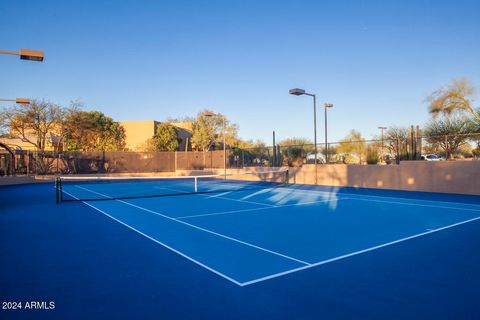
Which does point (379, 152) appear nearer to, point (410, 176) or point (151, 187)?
point (410, 176)

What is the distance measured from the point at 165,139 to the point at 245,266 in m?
38.5

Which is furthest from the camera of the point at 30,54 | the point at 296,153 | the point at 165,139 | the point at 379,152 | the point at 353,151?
the point at 165,139

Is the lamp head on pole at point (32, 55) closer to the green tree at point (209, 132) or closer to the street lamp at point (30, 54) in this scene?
the street lamp at point (30, 54)

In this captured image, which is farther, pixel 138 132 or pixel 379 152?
pixel 138 132

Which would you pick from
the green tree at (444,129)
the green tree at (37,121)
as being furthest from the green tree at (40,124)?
the green tree at (444,129)

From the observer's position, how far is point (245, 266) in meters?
5.19

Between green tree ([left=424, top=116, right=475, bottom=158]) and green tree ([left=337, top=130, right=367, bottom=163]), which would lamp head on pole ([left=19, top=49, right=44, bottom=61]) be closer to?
green tree ([left=337, top=130, right=367, bottom=163])

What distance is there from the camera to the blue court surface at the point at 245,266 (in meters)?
3.75

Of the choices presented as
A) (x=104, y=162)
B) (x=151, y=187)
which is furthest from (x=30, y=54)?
(x=104, y=162)

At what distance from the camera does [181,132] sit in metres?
48.2

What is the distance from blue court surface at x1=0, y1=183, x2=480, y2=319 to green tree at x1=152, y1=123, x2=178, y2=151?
1284 inches

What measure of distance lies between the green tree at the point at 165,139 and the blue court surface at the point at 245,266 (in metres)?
32.6

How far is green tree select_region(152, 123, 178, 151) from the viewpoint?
139 ft

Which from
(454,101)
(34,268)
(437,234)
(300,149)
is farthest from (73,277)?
(454,101)
